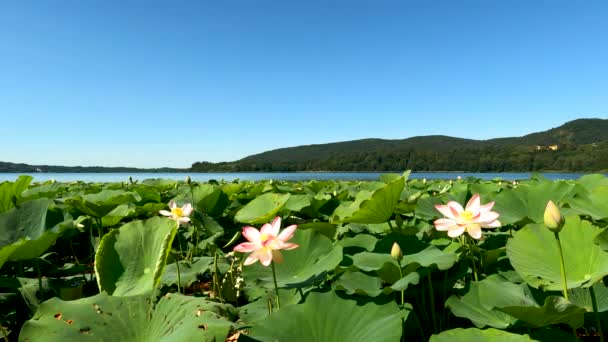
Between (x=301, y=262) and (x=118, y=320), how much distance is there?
0.58 m

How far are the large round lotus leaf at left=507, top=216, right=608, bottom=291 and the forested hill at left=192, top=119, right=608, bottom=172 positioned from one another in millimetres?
38228

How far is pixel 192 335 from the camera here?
0.69 meters

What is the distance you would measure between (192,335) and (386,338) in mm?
356

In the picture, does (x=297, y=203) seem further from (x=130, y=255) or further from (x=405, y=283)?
(x=405, y=283)

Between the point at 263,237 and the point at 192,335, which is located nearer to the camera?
the point at 192,335

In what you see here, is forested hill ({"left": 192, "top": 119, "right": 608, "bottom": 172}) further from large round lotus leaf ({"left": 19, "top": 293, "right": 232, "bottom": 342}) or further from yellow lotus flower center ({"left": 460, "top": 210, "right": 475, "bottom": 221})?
large round lotus leaf ({"left": 19, "top": 293, "right": 232, "bottom": 342})

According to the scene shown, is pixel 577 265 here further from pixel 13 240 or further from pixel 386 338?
pixel 13 240

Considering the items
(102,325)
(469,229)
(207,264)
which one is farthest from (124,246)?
(469,229)

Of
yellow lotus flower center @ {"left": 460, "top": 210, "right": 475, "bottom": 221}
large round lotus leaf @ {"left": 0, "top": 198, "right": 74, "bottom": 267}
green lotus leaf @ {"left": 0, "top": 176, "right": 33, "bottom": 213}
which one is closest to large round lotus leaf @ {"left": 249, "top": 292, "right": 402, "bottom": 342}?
yellow lotus flower center @ {"left": 460, "top": 210, "right": 475, "bottom": 221}

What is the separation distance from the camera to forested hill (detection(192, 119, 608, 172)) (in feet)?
131

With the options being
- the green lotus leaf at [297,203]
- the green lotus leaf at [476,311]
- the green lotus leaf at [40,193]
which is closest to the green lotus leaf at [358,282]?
the green lotus leaf at [476,311]

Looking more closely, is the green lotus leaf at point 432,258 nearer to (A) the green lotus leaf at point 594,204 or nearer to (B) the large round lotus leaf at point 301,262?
(B) the large round lotus leaf at point 301,262

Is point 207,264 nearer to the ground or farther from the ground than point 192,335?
nearer to the ground

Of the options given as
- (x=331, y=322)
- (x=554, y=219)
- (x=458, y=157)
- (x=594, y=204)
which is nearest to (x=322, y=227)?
(x=331, y=322)
